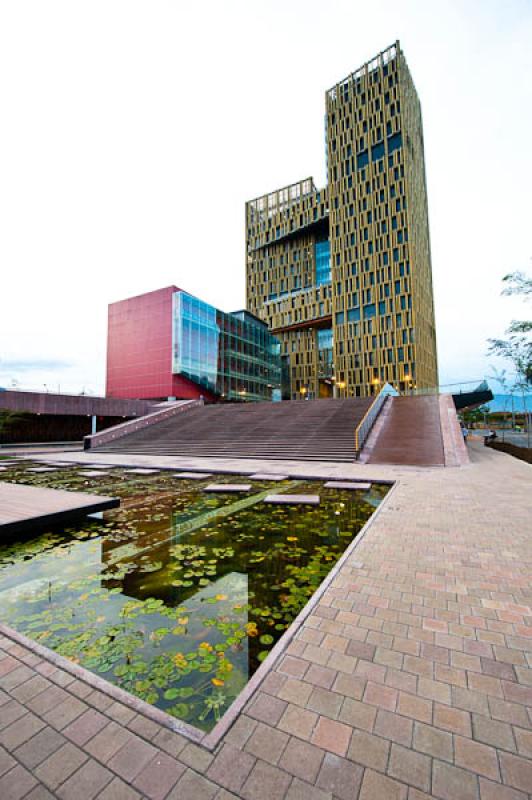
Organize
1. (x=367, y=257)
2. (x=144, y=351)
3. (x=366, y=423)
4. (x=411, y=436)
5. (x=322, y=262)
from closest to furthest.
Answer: (x=411, y=436) → (x=366, y=423) → (x=144, y=351) → (x=367, y=257) → (x=322, y=262)

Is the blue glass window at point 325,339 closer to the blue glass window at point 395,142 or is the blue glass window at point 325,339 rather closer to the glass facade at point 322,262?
the glass facade at point 322,262

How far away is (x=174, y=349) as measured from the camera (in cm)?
Answer: 4016

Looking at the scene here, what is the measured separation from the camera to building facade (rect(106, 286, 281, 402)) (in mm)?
40500

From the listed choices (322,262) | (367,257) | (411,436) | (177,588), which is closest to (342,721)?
(177,588)

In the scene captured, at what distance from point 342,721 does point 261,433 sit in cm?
1941

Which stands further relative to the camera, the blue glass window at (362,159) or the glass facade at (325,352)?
the glass facade at (325,352)

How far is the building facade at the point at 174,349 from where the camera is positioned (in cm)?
4050

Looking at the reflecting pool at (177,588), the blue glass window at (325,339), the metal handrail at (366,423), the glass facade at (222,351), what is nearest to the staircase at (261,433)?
the metal handrail at (366,423)

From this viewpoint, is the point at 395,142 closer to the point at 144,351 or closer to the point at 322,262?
the point at 322,262

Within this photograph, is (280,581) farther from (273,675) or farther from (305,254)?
(305,254)

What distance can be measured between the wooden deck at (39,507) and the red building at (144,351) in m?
32.5

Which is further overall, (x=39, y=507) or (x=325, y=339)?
(x=325, y=339)

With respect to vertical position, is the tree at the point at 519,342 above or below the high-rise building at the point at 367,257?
below

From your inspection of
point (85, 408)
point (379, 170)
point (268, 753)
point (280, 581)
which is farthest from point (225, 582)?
point (379, 170)
